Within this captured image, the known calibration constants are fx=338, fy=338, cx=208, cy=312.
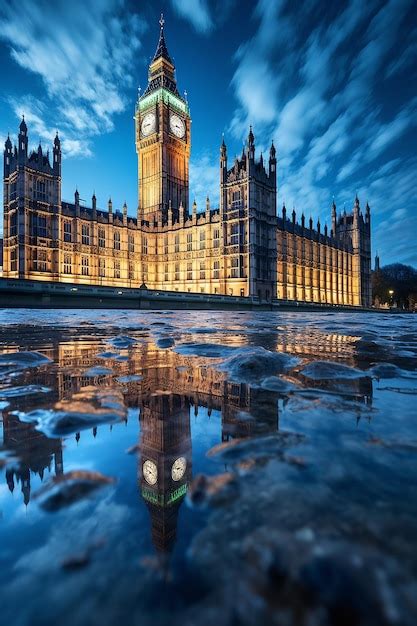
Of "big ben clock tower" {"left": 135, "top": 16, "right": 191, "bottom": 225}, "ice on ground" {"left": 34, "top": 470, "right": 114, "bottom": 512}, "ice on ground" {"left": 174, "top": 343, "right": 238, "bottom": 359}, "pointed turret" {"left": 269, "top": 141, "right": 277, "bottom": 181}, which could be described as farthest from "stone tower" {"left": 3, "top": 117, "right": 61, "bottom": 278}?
"ice on ground" {"left": 34, "top": 470, "right": 114, "bottom": 512}

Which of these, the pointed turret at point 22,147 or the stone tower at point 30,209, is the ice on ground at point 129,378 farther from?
the pointed turret at point 22,147

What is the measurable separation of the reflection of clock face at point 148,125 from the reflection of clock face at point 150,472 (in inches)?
2643

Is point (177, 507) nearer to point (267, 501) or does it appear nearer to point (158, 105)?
point (267, 501)

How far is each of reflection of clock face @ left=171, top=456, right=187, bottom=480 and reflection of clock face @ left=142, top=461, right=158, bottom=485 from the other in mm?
50

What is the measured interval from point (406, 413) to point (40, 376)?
2.14 metres

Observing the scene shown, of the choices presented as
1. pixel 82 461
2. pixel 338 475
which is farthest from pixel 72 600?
pixel 338 475

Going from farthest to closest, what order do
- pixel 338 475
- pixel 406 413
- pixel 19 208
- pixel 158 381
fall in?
pixel 19 208
pixel 158 381
pixel 406 413
pixel 338 475

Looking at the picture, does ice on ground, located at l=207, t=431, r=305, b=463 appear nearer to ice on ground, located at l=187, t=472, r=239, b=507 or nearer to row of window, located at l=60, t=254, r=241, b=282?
ice on ground, located at l=187, t=472, r=239, b=507

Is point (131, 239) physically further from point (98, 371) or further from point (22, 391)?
point (22, 391)

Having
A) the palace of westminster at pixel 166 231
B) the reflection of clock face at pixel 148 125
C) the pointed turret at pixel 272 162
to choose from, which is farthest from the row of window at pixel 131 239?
the reflection of clock face at pixel 148 125

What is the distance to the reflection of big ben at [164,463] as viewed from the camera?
0.74 meters

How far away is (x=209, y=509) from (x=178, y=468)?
0.27 meters

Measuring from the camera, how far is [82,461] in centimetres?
102

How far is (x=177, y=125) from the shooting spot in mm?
61031
